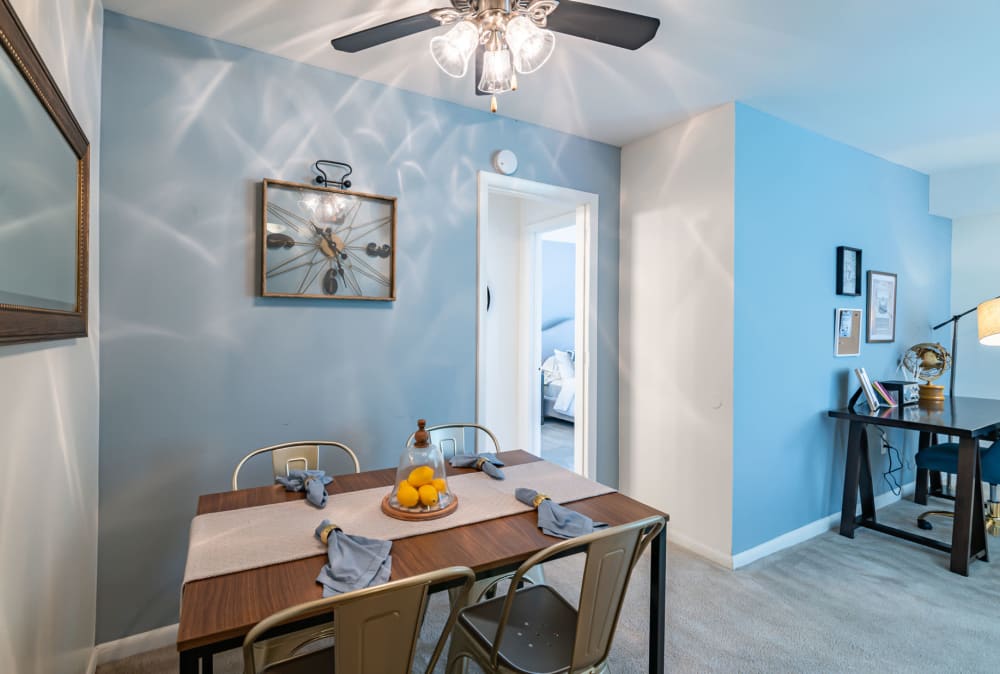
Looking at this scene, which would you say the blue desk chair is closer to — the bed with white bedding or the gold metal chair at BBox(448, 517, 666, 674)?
the gold metal chair at BBox(448, 517, 666, 674)

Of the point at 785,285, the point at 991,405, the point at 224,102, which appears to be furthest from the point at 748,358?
the point at 224,102

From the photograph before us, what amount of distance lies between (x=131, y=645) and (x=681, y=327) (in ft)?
9.69

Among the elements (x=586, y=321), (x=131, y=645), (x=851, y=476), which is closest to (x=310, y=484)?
(x=131, y=645)

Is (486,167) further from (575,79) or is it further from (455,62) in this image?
(455,62)

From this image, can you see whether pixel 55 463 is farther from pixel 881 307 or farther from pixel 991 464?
pixel 881 307

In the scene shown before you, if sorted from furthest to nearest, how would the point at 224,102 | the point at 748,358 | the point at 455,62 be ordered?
1. the point at 748,358
2. the point at 224,102
3. the point at 455,62

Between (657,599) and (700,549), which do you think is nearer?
(657,599)

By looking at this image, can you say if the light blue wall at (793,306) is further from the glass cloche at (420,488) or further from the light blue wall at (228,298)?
the glass cloche at (420,488)

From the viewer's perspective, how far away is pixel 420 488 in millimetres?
1531

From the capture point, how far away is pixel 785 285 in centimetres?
286

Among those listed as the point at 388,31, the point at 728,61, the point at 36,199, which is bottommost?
the point at 36,199

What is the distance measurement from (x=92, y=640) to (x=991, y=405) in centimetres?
499

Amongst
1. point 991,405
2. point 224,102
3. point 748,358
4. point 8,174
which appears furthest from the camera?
point 991,405

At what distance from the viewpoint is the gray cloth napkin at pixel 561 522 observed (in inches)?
55.0
